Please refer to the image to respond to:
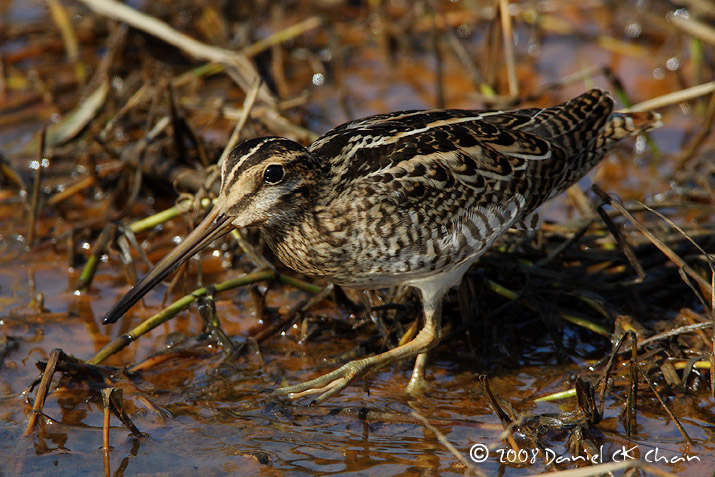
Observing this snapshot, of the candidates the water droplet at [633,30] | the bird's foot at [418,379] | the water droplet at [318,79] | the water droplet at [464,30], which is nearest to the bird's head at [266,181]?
the bird's foot at [418,379]

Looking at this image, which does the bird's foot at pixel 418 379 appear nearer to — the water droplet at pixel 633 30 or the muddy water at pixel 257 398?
the muddy water at pixel 257 398

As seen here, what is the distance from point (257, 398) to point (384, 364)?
687 mm

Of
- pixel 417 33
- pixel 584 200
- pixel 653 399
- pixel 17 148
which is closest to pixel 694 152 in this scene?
pixel 584 200

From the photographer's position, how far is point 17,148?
6.80 metres

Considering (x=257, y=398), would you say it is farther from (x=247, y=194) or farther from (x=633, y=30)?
(x=633, y=30)

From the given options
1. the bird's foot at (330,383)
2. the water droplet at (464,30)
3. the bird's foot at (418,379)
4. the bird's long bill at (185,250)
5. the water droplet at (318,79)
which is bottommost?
the bird's foot at (418,379)

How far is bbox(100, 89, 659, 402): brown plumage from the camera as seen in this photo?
4055 millimetres

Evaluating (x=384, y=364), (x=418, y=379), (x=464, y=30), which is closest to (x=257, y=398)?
(x=384, y=364)

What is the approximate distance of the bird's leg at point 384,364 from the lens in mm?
4359

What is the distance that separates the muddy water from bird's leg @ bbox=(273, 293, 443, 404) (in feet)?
0.32

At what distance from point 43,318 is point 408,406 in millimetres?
2224

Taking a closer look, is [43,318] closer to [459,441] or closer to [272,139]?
[272,139]

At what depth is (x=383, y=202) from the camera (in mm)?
4203

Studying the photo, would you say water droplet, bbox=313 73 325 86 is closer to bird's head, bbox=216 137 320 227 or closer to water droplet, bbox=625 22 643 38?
water droplet, bbox=625 22 643 38
